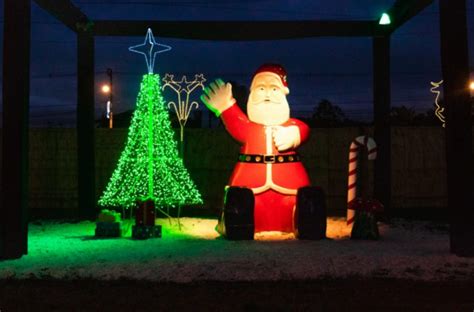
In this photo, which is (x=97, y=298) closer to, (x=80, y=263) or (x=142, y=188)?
(x=80, y=263)

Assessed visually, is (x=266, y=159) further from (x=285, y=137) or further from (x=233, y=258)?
(x=233, y=258)

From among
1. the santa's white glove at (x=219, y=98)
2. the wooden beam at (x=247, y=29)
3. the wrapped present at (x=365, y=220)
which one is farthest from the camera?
the wooden beam at (x=247, y=29)

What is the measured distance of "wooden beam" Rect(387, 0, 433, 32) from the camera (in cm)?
1012

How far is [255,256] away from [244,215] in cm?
166

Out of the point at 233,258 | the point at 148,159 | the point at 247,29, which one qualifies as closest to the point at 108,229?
the point at 148,159

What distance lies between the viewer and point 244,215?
9.45 metres

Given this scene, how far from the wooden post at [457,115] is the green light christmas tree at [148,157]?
4.68m

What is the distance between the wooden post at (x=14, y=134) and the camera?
7.78 metres

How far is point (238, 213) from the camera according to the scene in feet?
30.9

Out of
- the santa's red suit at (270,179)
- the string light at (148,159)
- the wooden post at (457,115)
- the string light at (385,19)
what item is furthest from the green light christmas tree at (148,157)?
the wooden post at (457,115)

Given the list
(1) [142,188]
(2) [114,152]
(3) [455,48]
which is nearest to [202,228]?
(1) [142,188]

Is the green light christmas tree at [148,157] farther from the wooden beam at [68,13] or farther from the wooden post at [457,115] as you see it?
the wooden post at [457,115]

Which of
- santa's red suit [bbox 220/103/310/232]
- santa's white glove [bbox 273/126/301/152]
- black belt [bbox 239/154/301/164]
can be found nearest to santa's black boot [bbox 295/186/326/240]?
santa's red suit [bbox 220/103/310/232]

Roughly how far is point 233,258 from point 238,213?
1.75 meters
